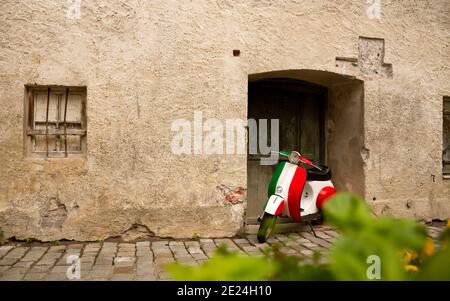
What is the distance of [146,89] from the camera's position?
4.31 meters

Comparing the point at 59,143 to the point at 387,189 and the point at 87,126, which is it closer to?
the point at 87,126

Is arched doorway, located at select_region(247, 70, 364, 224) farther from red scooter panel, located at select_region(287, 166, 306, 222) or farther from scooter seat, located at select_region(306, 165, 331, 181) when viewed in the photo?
red scooter panel, located at select_region(287, 166, 306, 222)

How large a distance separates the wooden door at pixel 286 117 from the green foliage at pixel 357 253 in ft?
16.0

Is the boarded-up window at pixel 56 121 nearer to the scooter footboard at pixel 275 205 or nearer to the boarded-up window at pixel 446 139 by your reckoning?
the scooter footboard at pixel 275 205

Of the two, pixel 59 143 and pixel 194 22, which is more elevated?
pixel 194 22

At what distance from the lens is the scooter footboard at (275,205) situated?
4098 mm

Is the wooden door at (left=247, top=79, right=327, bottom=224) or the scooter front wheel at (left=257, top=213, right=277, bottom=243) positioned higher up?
the wooden door at (left=247, top=79, right=327, bottom=224)

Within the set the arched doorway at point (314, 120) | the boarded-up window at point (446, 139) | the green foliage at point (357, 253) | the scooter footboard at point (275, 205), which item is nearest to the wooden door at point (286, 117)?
the arched doorway at point (314, 120)

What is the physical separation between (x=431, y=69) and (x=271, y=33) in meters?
2.40

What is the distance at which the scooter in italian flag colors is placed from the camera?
4172 millimetres

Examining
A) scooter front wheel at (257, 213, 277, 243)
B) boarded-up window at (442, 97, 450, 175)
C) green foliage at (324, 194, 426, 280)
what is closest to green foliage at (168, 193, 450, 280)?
green foliage at (324, 194, 426, 280)

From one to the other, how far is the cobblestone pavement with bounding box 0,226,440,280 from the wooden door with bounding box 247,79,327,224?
0.97 m

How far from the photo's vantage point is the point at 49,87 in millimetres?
4262
